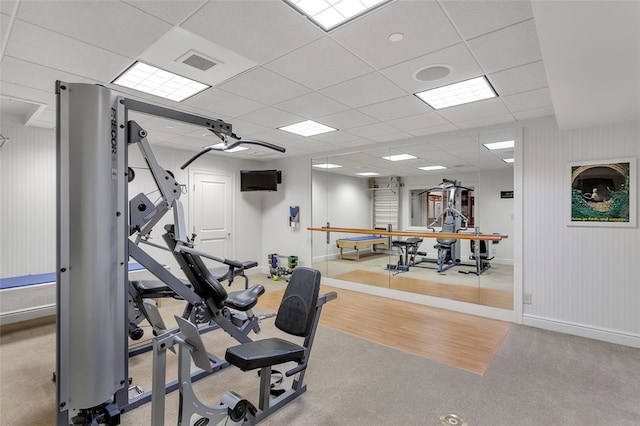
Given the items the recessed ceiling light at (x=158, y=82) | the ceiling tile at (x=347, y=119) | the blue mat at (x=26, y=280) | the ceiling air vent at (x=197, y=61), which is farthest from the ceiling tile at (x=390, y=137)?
the blue mat at (x=26, y=280)

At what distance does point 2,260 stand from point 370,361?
4.83m

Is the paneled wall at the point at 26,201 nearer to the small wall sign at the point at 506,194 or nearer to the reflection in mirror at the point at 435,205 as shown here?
the reflection in mirror at the point at 435,205

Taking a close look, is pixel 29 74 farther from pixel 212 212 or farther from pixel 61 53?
pixel 212 212

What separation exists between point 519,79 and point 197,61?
273 cm

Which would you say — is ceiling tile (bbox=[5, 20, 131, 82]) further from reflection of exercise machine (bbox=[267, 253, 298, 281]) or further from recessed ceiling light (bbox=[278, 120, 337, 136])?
reflection of exercise machine (bbox=[267, 253, 298, 281])

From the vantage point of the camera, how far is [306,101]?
10.8 ft

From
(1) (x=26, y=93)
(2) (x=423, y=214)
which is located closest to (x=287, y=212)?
(2) (x=423, y=214)

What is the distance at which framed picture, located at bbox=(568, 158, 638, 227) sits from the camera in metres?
3.27

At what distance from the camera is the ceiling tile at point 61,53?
207 cm

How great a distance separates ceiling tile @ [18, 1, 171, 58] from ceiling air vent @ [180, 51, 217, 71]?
0.87ft

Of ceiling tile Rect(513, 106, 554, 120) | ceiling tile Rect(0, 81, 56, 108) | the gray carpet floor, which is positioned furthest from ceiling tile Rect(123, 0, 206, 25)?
ceiling tile Rect(513, 106, 554, 120)

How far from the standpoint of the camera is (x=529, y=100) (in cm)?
320

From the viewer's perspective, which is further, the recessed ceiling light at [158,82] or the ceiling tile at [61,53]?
the recessed ceiling light at [158,82]

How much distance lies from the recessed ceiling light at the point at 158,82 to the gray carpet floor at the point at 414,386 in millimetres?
2615
